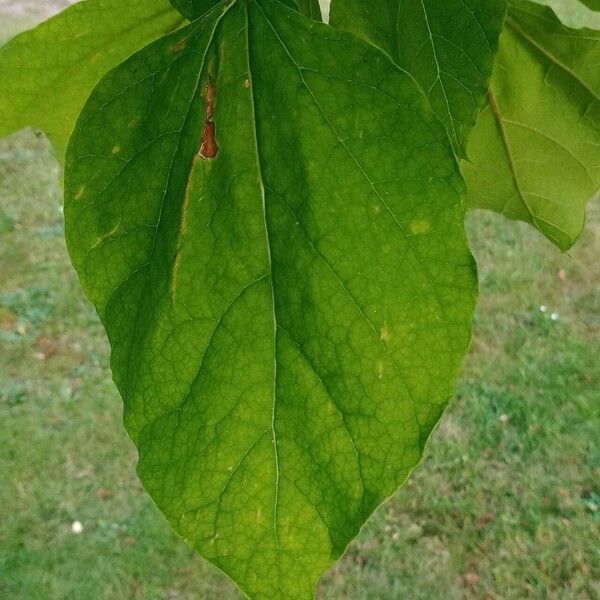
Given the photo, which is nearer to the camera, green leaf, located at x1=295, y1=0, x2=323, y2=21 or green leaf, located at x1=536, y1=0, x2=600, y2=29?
green leaf, located at x1=295, y1=0, x2=323, y2=21

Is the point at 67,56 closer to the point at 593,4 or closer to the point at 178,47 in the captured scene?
the point at 178,47

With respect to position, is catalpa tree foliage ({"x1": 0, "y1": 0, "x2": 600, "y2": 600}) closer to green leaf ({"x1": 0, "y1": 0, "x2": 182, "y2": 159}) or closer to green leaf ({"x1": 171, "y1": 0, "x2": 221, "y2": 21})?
green leaf ({"x1": 171, "y1": 0, "x2": 221, "y2": 21})

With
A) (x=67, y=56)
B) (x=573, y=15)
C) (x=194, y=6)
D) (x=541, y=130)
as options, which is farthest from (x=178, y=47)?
(x=573, y=15)

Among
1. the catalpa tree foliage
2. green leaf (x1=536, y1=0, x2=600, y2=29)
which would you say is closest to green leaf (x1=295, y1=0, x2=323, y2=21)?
the catalpa tree foliage

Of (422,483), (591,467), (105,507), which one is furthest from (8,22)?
(591,467)

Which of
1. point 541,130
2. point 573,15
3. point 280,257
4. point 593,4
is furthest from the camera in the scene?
point 573,15

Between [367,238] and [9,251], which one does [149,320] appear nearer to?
[367,238]

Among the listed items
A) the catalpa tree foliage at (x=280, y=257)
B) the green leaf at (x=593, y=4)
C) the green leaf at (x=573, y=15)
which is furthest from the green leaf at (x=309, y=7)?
the green leaf at (x=573, y=15)

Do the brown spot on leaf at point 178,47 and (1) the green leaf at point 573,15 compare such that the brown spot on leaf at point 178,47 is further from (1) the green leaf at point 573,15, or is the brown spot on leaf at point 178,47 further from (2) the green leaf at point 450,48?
(1) the green leaf at point 573,15
